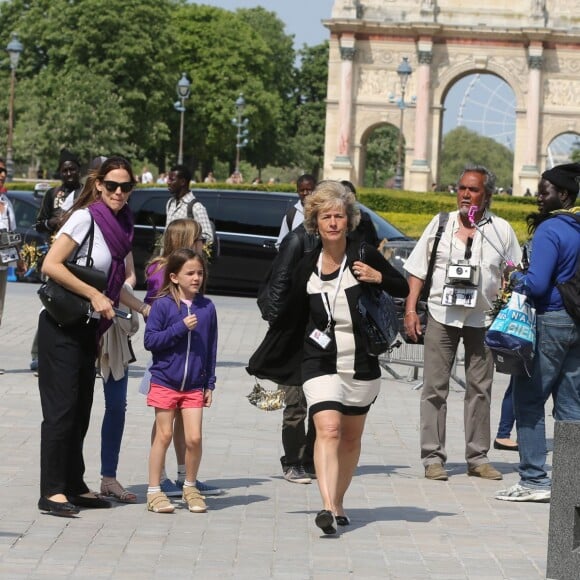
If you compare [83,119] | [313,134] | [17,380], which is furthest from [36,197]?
[313,134]

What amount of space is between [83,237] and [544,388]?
9.02 ft

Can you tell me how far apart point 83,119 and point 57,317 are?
62759 millimetres

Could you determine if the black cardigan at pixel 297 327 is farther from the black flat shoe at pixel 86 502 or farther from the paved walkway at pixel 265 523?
the black flat shoe at pixel 86 502

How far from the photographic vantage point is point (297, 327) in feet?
27.9

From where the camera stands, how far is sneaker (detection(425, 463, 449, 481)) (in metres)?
10.1

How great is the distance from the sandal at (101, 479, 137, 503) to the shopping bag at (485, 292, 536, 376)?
2.11 metres

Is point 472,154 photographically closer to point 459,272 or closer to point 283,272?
point 459,272

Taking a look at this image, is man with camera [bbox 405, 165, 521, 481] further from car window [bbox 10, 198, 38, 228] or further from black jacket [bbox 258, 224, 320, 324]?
car window [bbox 10, 198, 38, 228]

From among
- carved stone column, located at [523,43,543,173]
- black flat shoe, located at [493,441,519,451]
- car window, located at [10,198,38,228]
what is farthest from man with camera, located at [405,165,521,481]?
carved stone column, located at [523,43,543,173]

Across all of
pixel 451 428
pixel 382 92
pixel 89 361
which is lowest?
pixel 451 428

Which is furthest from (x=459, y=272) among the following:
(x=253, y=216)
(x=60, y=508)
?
(x=253, y=216)

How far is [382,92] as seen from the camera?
7519 centimetres

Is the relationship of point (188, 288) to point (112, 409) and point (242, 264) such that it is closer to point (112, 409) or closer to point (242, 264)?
point (112, 409)

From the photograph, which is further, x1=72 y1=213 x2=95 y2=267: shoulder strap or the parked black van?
the parked black van
